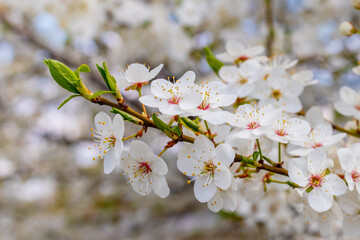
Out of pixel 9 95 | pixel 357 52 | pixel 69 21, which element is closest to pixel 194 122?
pixel 69 21

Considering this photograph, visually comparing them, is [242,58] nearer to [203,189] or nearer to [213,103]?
[213,103]

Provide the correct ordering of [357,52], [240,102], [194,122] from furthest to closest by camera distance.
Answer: [357,52]
[240,102]
[194,122]

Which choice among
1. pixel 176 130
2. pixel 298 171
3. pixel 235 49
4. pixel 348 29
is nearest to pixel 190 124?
pixel 176 130

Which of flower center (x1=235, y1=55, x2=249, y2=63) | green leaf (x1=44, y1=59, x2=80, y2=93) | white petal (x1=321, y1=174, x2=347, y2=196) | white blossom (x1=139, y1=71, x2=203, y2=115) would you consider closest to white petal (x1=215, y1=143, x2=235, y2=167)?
white blossom (x1=139, y1=71, x2=203, y2=115)

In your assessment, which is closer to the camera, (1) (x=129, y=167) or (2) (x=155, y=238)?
(1) (x=129, y=167)

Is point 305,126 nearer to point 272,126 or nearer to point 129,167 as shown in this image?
point 272,126

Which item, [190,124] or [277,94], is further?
[277,94]
